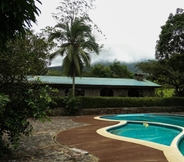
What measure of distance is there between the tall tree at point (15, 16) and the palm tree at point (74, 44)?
13.2 m

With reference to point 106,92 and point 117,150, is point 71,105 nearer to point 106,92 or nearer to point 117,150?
point 106,92

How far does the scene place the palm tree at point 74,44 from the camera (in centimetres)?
1769

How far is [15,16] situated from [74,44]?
14919 mm

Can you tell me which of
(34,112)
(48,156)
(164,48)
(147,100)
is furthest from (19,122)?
(164,48)

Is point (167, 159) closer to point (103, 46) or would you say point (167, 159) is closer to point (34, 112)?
point (34, 112)

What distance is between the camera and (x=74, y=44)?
18.3 metres

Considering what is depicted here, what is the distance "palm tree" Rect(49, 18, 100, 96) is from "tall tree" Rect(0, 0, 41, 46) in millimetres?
13167

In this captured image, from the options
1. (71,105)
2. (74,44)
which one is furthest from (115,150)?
(74,44)

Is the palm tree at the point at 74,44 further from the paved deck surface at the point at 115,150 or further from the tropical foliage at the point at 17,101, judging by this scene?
the tropical foliage at the point at 17,101

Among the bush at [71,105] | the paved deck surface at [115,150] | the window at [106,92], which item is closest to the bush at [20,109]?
the paved deck surface at [115,150]

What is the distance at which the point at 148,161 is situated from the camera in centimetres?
504

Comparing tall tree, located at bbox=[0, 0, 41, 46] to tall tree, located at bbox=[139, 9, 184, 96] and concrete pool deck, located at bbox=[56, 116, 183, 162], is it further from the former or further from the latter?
tall tree, located at bbox=[139, 9, 184, 96]

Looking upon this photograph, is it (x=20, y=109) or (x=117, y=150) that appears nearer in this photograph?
(x=20, y=109)

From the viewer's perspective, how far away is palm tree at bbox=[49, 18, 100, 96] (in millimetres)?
17688
